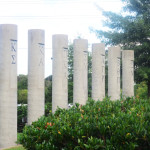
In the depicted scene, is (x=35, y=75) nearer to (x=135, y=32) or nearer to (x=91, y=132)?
(x=91, y=132)

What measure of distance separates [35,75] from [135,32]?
13.7 meters

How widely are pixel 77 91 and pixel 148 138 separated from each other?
9063mm

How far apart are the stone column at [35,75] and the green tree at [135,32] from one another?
12022 mm

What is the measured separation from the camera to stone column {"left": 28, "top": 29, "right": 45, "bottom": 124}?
12000 mm

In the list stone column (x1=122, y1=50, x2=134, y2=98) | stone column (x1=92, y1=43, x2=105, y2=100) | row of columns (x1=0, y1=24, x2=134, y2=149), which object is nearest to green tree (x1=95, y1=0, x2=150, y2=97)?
stone column (x1=122, y1=50, x2=134, y2=98)

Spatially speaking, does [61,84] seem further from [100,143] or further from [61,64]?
[100,143]

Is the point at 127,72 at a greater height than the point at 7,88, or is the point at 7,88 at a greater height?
the point at 127,72

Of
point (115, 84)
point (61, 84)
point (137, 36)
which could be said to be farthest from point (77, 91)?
point (137, 36)

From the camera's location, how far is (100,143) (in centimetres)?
580

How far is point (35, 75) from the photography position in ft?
39.4

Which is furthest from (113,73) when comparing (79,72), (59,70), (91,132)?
(91,132)

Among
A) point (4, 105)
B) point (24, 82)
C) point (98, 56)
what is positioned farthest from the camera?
point (24, 82)

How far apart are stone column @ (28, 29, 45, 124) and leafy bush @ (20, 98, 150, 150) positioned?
15.9 ft

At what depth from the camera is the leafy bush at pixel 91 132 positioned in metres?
5.80
